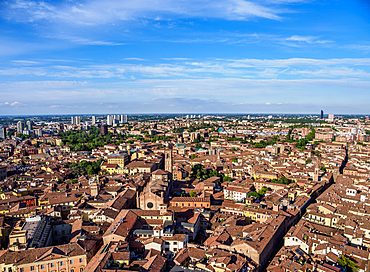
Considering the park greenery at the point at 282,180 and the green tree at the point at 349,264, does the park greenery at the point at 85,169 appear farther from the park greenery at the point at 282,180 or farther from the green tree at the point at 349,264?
the green tree at the point at 349,264

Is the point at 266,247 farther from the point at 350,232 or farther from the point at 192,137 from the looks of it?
the point at 192,137

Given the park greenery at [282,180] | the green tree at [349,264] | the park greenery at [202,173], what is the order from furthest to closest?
1. the park greenery at [202,173]
2. the park greenery at [282,180]
3. the green tree at [349,264]

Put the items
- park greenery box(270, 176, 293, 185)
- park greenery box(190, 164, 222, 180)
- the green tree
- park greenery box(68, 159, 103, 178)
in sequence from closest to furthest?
the green tree, park greenery box(270, 176, 293, 185), park greenery box(190, 164, 222, 180), park greenery box(68, 159, 103, 178)

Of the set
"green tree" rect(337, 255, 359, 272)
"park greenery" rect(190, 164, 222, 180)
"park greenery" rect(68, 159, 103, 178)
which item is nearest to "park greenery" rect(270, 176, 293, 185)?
"park greenery" rect(190, 164, 222, 180)

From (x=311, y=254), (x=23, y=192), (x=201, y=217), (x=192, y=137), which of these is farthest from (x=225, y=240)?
(x=192, y=137)

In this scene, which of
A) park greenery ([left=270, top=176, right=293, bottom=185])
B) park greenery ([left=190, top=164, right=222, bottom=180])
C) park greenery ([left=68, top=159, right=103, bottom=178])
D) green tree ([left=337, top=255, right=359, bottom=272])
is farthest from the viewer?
park greenery ([left=68, top=159, right=103, bottom=178])

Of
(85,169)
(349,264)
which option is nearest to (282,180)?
(349,264)

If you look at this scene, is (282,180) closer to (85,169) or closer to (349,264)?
(349,264)

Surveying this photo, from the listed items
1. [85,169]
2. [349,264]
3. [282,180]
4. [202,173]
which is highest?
[282,180]

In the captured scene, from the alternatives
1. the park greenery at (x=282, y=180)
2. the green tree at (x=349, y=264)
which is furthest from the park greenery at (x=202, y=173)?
the green tree at (x=349, y=264)

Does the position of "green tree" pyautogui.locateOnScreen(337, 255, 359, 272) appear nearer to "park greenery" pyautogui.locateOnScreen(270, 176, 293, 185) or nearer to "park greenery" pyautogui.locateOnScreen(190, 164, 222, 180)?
"park greenery" pyautogui.locateOnScreen(270, 176, 293, 185)

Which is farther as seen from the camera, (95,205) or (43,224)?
(95,205)
